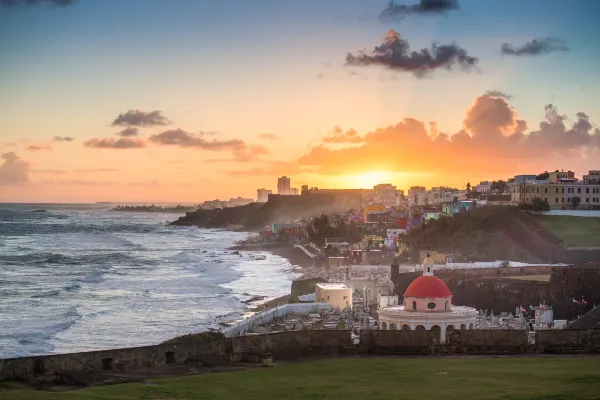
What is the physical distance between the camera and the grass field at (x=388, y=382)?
53.7ft

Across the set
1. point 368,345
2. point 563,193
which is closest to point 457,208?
point 563,193

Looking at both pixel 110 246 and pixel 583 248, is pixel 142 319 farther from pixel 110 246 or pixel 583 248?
pixel 110 246

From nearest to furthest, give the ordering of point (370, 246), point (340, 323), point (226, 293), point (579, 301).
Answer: point (340, 323), point (579, 301), point (226, 293), point (370, 246)

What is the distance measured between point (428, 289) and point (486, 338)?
15.2m

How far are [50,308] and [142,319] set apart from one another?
29.5ft

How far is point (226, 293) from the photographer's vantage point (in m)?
68.6

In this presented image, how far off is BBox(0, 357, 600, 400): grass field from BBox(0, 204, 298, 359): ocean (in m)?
23.5

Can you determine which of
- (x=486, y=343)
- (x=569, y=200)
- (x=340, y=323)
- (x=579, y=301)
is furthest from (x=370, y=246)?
(x=486, y=343)

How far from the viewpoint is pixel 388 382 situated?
18.0 meters

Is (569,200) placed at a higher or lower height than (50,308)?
higher

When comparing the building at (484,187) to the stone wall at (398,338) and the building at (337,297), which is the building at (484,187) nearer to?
the building at (337,297)

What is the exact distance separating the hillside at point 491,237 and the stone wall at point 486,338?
57116 millimetres

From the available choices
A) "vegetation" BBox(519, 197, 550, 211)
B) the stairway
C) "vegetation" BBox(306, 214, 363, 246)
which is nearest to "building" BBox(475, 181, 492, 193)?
"vegetation" BBox(306, 214, 363, 246)

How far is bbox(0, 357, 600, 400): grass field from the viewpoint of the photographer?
53.7 ft
